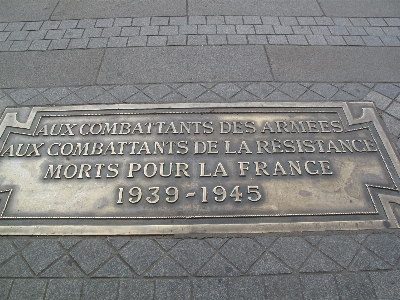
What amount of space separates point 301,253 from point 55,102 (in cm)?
308

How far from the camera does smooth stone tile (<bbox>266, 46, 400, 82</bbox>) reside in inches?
152

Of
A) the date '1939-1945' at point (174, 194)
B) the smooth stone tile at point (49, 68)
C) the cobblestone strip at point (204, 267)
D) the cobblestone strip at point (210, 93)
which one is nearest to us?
the cobblestone strip at point (204, 267)

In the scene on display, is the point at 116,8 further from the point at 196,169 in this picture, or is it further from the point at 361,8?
the point at 361,8

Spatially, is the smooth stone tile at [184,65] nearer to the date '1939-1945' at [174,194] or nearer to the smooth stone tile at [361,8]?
the date '1939-1945' at [174,194]

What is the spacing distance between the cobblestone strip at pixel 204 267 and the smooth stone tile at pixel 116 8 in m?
3.57

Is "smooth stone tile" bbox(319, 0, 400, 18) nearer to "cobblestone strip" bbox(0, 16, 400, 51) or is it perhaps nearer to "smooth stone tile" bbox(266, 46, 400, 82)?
"cobblestone strip" bbox(0, 16, 400, 51)

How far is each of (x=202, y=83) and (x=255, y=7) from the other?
2.02 m

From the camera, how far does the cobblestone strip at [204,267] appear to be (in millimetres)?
2336

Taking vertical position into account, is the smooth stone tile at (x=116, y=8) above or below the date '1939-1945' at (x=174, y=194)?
above

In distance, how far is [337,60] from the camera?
407 centimetres

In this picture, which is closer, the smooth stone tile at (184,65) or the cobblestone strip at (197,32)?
the smooth stone tile at (184,65)

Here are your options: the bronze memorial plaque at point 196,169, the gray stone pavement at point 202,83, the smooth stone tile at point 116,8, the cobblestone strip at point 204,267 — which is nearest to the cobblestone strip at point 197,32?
the gray stone pavement at point 202,83

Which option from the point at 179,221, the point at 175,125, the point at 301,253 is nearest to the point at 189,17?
the point at 175,125

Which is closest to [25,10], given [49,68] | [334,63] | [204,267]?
[49,68]
